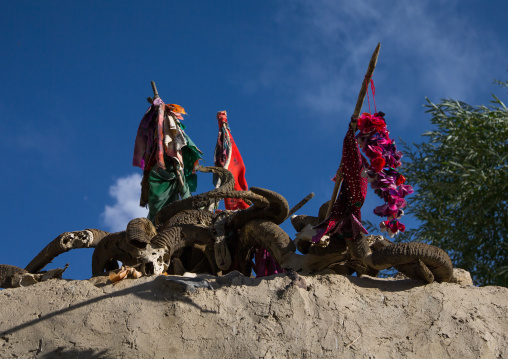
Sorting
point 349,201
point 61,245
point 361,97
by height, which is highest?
point 361,97

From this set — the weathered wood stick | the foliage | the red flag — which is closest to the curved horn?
the weathered wood stick

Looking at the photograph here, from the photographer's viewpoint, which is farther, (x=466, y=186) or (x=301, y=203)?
(x=466, y=186)

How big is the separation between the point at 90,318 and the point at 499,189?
7.66 m

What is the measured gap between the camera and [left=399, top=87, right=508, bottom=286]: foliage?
1163cm

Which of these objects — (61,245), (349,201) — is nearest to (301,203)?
(349,201)

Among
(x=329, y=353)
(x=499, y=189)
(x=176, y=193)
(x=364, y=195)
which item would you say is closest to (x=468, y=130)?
(x=499, y=189)

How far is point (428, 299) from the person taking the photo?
6.46m

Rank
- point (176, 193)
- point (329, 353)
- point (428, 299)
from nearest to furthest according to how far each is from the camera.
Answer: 1. point (329, 353)
2. point (428, 299)
3. point (176, 193)

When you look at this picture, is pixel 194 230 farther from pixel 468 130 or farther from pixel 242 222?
pixel 468 130

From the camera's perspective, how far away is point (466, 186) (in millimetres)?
11781

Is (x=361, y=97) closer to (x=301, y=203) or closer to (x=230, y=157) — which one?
(x=301, y=203)

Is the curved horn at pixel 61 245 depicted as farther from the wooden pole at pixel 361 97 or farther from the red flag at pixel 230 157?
the red flag at pixel 230 157

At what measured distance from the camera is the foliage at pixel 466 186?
1163 centimetres

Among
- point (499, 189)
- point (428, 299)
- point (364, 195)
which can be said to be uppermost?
point (499, 189)
